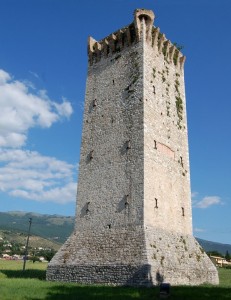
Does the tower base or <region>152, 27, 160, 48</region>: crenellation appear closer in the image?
the tower base

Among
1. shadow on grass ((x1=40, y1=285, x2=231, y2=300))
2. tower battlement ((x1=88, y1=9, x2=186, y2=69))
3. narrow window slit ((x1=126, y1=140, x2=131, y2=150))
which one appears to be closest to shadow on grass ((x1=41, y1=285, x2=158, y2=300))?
shadow on grass ((x1=40, y1=285, x2=231, y2=300))

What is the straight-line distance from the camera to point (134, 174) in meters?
23.4

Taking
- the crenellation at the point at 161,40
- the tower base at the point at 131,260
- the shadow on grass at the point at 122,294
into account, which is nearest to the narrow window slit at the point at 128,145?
the tower base at the point at 131,260

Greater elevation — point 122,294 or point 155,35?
point 155,35

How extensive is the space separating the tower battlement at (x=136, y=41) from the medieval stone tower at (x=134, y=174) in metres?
0.08

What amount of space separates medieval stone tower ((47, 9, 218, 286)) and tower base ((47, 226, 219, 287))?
6cm

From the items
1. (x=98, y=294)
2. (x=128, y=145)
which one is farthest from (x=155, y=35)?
(x=98, y=294)

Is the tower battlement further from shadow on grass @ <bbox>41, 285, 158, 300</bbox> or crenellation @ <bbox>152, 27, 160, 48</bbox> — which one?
shadow on grass @ <bbox>41, 285, 158, 300</bbox>

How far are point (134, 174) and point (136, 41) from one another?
10990mm

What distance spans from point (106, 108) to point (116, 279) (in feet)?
42.2

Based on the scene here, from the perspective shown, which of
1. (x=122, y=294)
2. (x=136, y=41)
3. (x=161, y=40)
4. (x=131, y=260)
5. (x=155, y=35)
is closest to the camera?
(x=122, y=294)

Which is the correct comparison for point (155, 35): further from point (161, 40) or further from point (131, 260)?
point (131, 260)

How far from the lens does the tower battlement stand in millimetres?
27656

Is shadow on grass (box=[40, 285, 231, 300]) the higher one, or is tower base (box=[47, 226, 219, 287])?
tower base (box=[47, 226, 219, 287])
